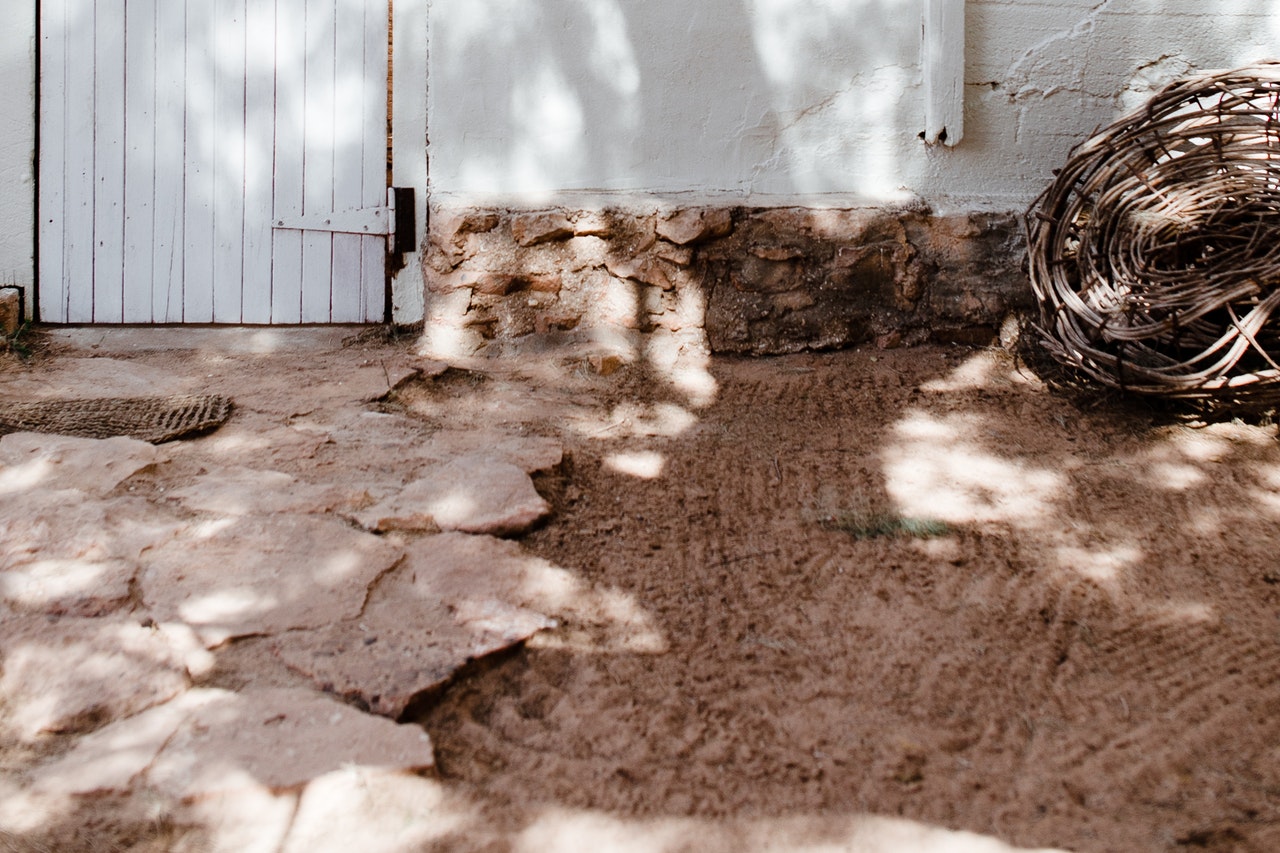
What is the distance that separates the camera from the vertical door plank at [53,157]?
12.0 feet

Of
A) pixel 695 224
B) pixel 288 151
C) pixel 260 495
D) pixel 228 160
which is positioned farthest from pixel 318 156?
pixel 260 495

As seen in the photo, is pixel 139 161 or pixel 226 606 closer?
pixel 226 606

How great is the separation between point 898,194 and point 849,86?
413 millimetres

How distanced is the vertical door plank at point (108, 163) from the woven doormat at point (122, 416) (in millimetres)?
812

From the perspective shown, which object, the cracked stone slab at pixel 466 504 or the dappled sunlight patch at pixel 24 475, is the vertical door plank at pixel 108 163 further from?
the cracked stone slab at pixel 466 504

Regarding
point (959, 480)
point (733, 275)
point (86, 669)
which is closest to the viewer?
point (86, 669)

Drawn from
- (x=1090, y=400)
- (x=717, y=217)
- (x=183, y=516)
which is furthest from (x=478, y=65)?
(x=1090, y=400)

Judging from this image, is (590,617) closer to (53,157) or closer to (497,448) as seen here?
(497,448)

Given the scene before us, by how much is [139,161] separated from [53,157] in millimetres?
292

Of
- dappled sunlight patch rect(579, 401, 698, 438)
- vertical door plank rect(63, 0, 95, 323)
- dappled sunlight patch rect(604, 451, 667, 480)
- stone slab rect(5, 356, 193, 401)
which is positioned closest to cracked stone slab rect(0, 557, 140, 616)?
stone slab rect(5, 356, 193, 401)

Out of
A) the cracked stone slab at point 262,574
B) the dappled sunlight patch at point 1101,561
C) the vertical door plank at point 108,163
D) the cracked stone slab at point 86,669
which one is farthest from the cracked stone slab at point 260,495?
the dappled sunlight patch at point 1101,561

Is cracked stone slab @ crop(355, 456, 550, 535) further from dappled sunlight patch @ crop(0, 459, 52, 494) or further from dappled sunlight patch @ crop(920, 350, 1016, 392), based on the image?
dappled sunlight patch @ crop(920, 350, 1016, 392)

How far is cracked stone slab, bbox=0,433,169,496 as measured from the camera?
8.49 feet

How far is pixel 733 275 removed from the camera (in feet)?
11.9
